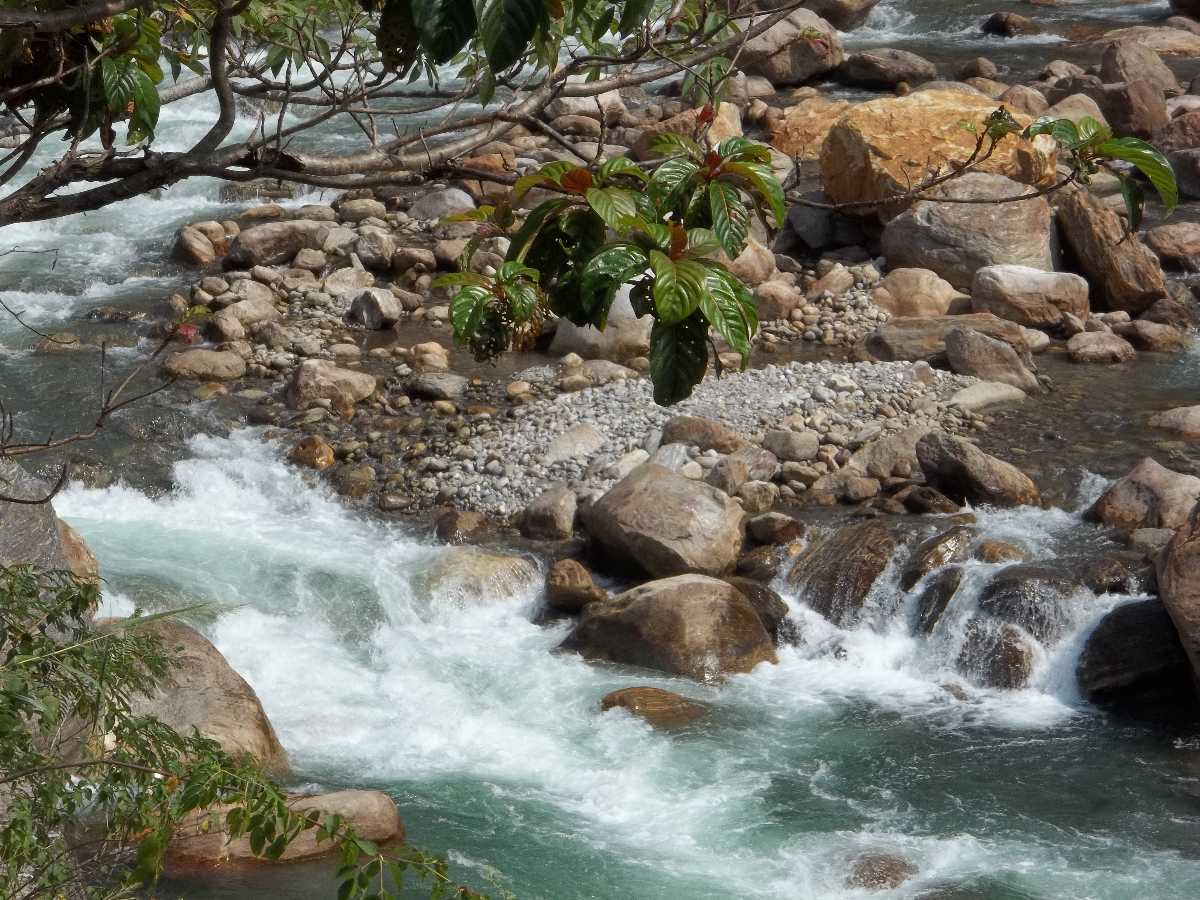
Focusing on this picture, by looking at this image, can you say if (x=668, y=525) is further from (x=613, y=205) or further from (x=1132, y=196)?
(x=613, y=205)

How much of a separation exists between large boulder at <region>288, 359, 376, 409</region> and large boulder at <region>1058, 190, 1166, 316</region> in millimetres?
5515

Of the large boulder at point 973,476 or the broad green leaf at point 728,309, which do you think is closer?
the broad green leaf at point 728,309

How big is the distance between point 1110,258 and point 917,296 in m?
1.52

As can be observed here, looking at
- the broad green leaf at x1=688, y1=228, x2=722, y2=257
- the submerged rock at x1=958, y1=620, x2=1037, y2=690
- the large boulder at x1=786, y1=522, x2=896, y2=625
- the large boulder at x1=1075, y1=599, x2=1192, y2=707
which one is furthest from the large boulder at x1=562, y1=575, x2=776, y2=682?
the broad green leaf at x1=688, y1=228, x2=722, y2=257

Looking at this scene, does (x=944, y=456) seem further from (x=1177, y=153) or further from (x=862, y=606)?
(x=1177, y=153)

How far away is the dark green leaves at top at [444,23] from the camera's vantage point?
174cm

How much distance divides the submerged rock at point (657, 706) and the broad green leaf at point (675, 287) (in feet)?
15.8

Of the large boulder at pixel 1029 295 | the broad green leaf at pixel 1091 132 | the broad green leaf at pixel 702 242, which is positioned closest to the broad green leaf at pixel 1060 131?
the broad green leaf at pixel 1091 132

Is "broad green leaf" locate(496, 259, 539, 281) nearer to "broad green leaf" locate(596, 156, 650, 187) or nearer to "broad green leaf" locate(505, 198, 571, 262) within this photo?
"broad green leaf" locate(505, 198, 571, 262)

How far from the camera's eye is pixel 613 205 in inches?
87.4

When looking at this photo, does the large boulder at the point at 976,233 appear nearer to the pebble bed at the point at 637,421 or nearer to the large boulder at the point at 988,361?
the large boulder at the point at 988,361

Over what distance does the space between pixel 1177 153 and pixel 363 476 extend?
901cm

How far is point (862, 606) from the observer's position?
764 centimetres

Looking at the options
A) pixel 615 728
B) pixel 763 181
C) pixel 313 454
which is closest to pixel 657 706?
pixel 615 728
